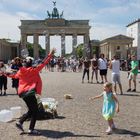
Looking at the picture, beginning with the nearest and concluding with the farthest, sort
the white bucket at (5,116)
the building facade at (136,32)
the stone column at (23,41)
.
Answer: the white bucket at (5,116)
the stone column at (23,41)
the building facade at (136,32)

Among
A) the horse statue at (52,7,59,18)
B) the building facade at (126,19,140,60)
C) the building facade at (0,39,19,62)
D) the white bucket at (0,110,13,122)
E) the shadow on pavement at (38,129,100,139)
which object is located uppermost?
the horse statue at (52,7,59,18)

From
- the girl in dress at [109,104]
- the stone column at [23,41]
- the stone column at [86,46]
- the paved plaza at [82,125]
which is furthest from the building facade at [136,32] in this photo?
the girl in dress at [109,104]

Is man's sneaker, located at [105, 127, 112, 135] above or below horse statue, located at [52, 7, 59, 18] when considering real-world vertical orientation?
below

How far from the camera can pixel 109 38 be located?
136500 millimetres

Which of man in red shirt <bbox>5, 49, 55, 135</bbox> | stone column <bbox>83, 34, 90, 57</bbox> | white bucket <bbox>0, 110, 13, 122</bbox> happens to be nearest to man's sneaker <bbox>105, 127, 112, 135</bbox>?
man in red shirt <bbox>5, 49, 55, 135</bbox>

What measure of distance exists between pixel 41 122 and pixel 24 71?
1951 millimetres

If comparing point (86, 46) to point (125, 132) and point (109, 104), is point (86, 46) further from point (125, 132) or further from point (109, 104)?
point (125, 132)

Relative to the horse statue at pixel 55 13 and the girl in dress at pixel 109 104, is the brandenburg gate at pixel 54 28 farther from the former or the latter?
the girl in dress at pixel 109 104

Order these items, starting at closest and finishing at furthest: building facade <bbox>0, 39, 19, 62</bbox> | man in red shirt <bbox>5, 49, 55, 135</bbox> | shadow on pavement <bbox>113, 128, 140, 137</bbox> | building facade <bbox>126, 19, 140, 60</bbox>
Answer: shadow on pavement <bbox>113, 128, 140, 137</bbox>
man in red shirt <bbox>5, 49, 55, 135</bbox>
building facade <bbox>126, 19, 140, 60</bbox>
building facade <bbox>0, 39, 19, 62</bbox>

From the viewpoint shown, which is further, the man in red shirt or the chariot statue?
the chariot statue

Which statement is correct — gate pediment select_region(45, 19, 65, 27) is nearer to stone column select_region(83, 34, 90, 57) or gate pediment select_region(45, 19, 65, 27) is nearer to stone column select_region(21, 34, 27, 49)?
stone column select_region(83, 34, 90, 57)

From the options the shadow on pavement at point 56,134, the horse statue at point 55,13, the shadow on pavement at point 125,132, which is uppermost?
the horse statue at point 55,13

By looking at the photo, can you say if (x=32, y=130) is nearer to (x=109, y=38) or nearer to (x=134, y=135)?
(x=134, y=135)

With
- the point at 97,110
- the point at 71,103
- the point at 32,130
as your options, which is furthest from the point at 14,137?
the point at 71,103
